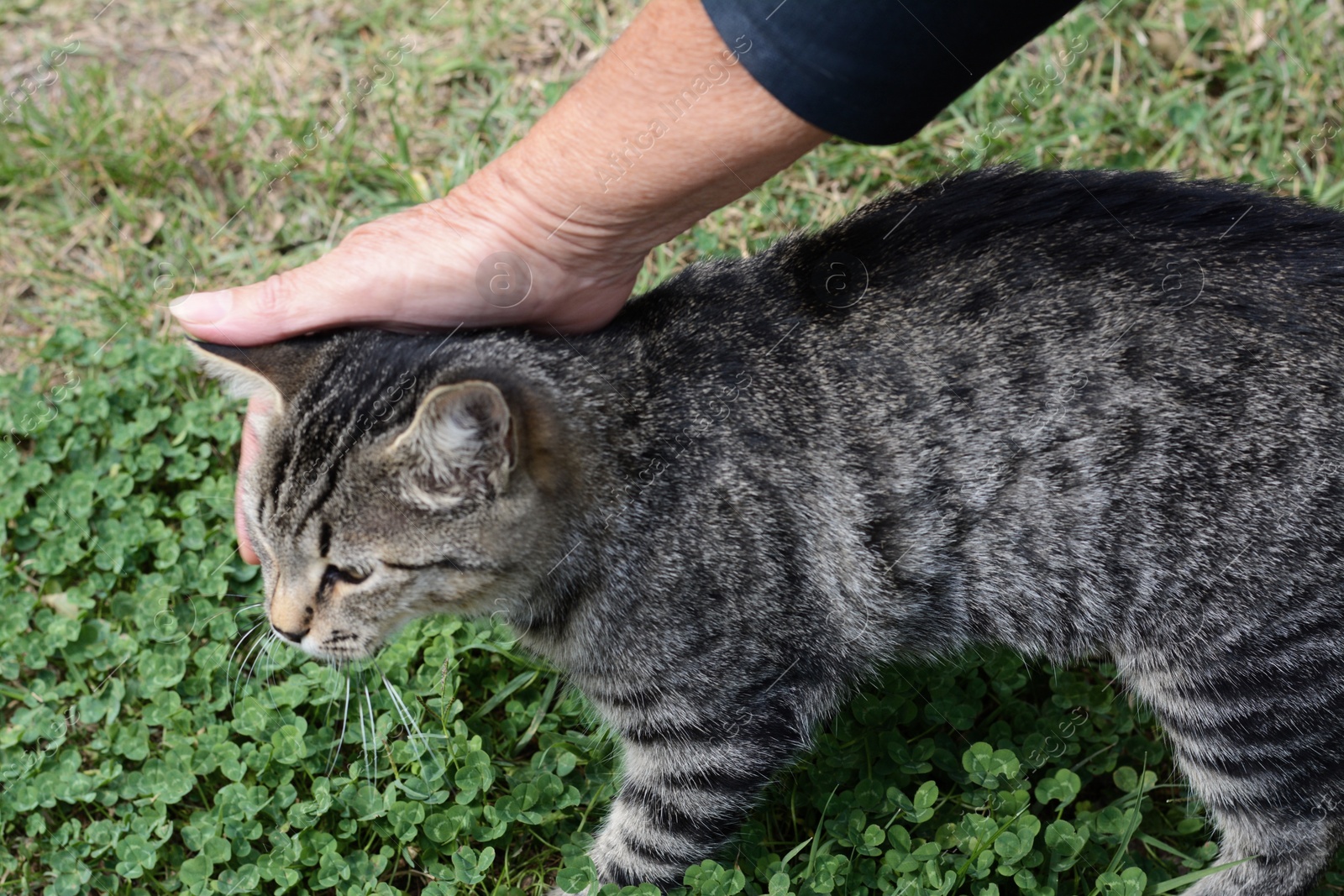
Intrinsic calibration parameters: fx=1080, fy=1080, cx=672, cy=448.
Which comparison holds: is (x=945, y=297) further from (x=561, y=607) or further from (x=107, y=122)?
Answer: (x=107, y=122)

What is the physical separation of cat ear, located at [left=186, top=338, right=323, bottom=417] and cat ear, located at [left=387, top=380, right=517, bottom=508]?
0.41 m

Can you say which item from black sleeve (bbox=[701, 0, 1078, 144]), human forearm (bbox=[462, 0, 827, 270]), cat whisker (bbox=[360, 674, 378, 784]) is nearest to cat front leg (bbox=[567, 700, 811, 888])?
cat whisker (bbox=[360, 674, 378, 784])

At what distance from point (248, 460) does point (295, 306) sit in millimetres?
425

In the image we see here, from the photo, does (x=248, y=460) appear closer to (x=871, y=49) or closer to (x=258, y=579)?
(x=258, y=579)

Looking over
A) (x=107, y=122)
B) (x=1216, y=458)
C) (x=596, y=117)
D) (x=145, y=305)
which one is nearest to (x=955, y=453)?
(x=1216, y=458)

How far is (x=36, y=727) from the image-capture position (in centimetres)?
310

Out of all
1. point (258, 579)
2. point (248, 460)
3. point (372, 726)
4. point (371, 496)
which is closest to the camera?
point (371, 496)

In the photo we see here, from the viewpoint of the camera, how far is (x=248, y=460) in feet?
9.29

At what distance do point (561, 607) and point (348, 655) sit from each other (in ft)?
1.70

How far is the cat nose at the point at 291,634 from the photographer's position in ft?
8.44

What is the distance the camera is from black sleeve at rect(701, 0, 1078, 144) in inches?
87.0

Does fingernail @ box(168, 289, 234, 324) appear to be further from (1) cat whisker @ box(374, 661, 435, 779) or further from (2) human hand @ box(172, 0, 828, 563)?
(1) cat whisker @ box(374, 661, 435, 779)

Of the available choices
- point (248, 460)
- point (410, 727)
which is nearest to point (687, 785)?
point (410, 727)

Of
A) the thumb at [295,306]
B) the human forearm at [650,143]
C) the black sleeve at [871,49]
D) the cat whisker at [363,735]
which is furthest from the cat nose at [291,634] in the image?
the black sleeve at [871,49]
